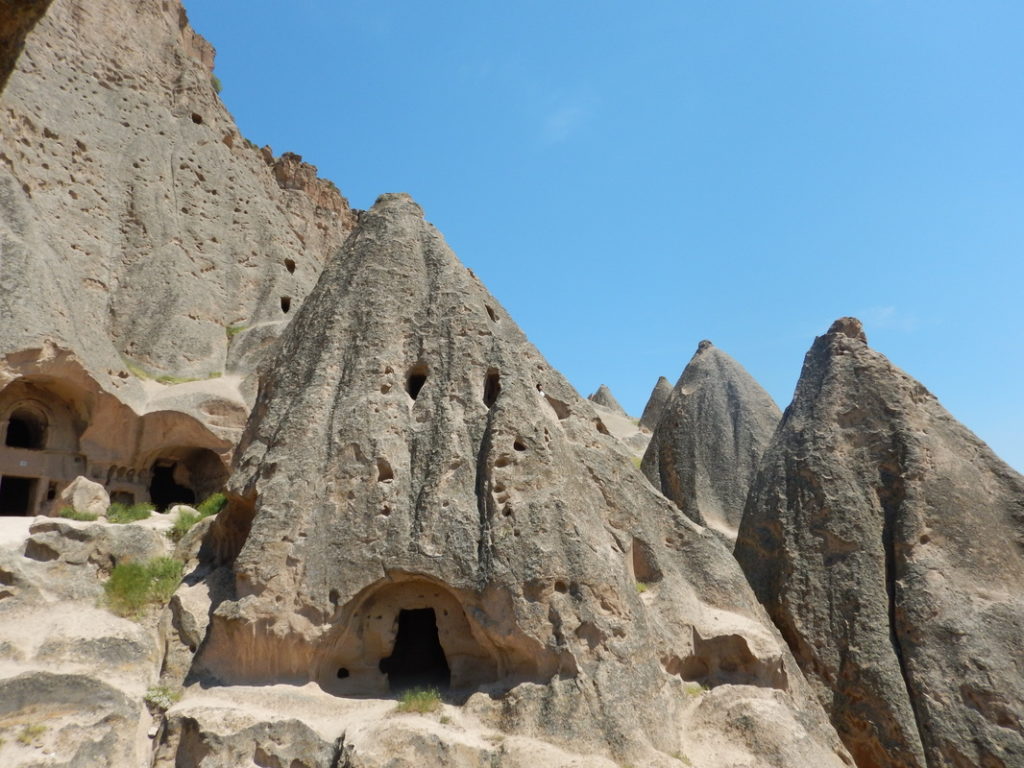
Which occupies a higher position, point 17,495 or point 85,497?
point 17,495

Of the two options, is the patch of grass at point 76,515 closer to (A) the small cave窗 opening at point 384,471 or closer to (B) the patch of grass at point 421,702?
(A) the small cave窗 opening at point 384,471

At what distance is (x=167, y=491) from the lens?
17.2 meters

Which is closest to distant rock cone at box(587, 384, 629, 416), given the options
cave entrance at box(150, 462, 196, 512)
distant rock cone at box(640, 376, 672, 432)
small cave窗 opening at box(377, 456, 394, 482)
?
distant rock cone at box(640, 376, 672, 432)

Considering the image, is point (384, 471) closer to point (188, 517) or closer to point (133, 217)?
point (188, 517)

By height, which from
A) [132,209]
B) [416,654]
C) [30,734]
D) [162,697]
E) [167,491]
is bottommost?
[30,734]

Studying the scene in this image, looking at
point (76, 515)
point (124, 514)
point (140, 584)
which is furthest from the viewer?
point (124, 514)

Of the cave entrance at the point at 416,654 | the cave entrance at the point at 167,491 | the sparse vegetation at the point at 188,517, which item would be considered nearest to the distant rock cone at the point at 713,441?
the cave entrance at the point at 416,654

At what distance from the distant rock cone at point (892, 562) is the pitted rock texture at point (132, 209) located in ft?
40.5

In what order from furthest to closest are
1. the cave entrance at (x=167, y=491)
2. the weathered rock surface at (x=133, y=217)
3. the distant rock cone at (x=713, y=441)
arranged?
1. the cave entrance at (x=167, y=491)
2. the distant rock cone at (x=713, y=441)
3. the weathered rock surface at (x=133, y=217)

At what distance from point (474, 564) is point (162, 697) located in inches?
128

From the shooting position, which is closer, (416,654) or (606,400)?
(416,654)

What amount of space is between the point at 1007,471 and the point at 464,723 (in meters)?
Answer: 7.66

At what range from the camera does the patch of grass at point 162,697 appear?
7.44 metres

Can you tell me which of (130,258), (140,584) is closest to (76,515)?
(140,584)
